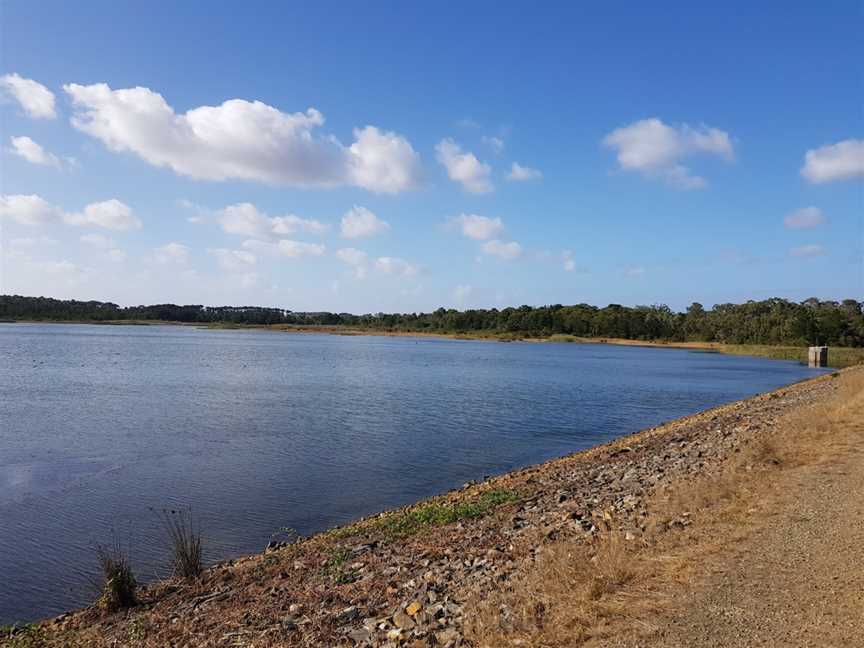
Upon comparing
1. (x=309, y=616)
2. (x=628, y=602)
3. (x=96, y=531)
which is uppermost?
(x=628, y=602)

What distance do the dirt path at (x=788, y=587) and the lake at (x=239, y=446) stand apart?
32.1ft

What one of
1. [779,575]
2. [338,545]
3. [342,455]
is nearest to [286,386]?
[342,455]

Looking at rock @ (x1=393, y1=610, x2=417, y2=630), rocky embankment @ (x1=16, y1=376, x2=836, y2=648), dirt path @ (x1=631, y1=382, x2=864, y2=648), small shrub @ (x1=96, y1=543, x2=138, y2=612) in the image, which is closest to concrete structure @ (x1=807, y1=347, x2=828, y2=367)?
rocky embankment @ (x1=16, y1=376, x2=836, y2=648)

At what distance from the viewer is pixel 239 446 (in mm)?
24281

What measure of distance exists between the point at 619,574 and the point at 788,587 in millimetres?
1690

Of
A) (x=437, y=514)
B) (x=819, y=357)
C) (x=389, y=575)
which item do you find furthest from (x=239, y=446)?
(x=819, y=357)

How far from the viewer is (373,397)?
132ft

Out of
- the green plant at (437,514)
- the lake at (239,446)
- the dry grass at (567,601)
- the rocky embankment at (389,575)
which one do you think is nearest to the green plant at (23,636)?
the rocky embankment at (389,575)

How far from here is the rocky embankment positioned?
7.80 metres

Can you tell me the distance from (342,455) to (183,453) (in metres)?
5.67

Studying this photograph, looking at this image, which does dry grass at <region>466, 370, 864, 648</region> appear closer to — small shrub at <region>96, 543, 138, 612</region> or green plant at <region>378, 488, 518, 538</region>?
green plant at <region>378, 488, 518, 538</region>

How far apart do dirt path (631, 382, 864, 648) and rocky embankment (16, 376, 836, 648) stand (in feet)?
5.11

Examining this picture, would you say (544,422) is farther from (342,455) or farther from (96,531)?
(96,531)

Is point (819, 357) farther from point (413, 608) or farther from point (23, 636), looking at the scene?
point (23, 636)
